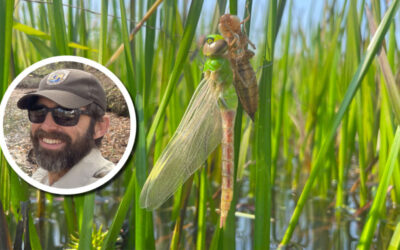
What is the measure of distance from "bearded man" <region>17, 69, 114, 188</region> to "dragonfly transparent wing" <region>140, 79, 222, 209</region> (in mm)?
179

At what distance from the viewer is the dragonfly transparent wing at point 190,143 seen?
0.96m

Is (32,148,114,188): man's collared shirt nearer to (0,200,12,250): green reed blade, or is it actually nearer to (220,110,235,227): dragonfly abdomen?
(0,200,12,250): green reed blade

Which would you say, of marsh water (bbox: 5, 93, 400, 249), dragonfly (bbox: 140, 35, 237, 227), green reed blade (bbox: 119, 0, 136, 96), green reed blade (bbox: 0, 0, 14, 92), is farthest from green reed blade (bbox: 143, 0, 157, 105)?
marsh water (bbox: 5, 93, 400, 249)

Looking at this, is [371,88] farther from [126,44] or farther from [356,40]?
[126,44]

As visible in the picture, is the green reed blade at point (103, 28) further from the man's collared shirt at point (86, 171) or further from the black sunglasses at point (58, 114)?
the man's collared shirt at point (86, 171)

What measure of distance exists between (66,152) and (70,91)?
17 centimetres

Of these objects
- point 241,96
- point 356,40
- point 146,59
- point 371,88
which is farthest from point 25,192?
point 371,88

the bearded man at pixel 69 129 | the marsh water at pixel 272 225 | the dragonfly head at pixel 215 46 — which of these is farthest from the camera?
the marsh water at pixel 272 225

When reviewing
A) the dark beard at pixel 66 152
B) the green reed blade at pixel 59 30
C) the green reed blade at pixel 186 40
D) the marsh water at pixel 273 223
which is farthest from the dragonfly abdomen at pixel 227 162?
the marsh water at pixel 273 223

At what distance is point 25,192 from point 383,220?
1737 millimetres

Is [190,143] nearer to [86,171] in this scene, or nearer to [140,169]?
[140,169]

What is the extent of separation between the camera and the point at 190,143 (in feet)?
3.40

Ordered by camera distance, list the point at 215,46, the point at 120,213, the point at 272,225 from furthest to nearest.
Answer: the point at 272,225 < the point at 120,213 < the point at 215,46

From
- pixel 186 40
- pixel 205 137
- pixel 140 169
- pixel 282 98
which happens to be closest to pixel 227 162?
pixel 205 137
